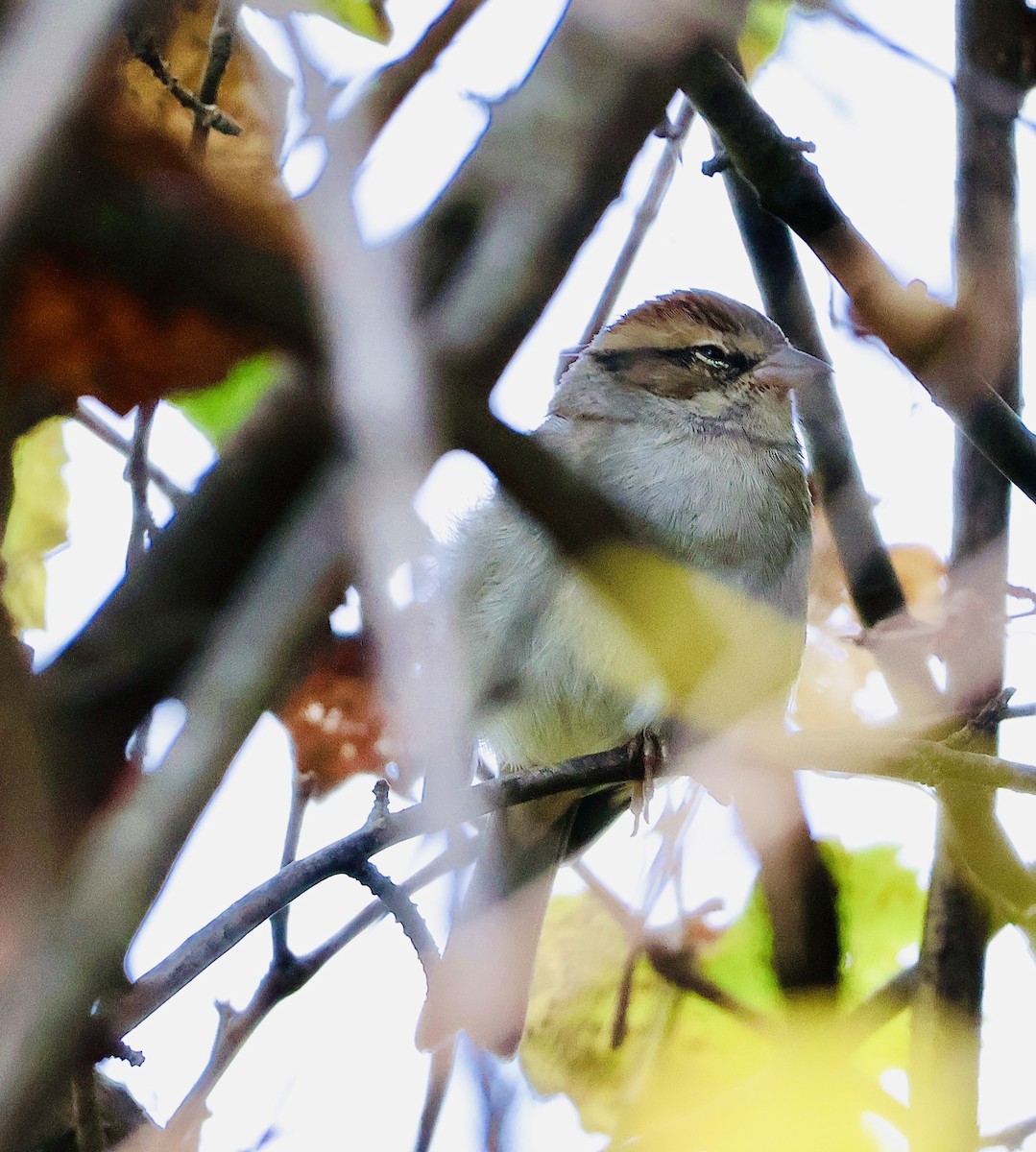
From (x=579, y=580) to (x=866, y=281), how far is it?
0.85 metres

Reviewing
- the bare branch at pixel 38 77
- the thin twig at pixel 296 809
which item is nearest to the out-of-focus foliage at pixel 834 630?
the thin twig at pixel 296 809

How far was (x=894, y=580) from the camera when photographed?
310 cm

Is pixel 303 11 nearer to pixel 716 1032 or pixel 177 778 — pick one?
pixel 177 778

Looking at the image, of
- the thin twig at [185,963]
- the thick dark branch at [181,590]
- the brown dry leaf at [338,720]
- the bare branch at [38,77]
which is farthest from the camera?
the brown dry leaf at [338,720]

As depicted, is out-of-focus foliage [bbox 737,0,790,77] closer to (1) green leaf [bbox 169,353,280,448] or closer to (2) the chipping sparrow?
(2) the chipping sparrow

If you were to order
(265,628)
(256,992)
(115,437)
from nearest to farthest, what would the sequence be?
(265,628), (256,992), (115,437)

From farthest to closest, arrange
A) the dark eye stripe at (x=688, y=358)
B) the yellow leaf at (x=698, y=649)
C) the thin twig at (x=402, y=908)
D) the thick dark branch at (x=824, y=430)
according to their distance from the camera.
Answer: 1. the dark eye stripe at (x=688, y=358)
2. the thick dark branch at (x=824, y=430)
3. the yellow leaf at (x=698, y=649)
4. the thin twig at (x=402, y=908)

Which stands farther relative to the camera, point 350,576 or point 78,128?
point 350,576

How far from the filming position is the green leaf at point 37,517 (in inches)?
99.8

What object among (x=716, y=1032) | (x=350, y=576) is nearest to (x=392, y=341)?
(x=350, y=576)

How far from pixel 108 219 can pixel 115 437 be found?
130 centimetres

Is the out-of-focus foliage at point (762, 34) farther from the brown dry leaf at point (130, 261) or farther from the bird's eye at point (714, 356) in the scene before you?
the brown dry leaf at point (130, 261)

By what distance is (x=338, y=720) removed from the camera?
8.43 ft

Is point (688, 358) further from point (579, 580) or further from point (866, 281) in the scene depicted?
point (866, 281)
